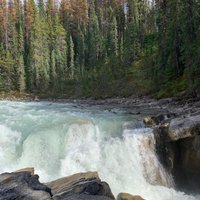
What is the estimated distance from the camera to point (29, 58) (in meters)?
82.5

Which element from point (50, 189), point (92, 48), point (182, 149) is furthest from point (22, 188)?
point (92, 48)

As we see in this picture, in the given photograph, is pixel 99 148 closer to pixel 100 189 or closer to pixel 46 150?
pixel 46 150

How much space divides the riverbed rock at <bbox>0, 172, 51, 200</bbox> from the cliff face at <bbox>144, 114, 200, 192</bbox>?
9.47m

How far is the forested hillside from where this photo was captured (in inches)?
1868

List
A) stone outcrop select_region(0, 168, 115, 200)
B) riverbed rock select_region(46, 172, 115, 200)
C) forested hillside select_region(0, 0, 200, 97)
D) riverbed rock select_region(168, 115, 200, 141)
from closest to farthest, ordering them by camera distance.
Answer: stone outcrop select_region(0, 168, 115, 200), riverbed rock select_region(46, 172, 115, 200), riverbed rock select_region(168, 115, 200, 141), forested hillside select_region(0, 0, 200, 97)

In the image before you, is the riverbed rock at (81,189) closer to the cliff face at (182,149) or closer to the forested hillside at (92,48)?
the cliff face at (182,149)

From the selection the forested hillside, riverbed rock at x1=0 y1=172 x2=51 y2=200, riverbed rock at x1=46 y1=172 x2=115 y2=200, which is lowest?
riverbed rock at x1=46 y1=172 x2=115 y2=200

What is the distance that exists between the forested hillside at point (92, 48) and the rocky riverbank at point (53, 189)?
27.8 metres

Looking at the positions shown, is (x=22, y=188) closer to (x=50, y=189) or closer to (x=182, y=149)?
(x=50, y=189)

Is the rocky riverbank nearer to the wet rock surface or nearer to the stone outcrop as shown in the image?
the stone outcrop

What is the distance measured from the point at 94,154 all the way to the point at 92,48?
211 feet

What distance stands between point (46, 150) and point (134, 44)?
53.4 metres

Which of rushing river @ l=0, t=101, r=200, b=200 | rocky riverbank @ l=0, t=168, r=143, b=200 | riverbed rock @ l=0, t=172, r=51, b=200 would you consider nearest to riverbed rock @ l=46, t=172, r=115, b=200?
rocky riverbank @ l=0, t=168, r=143, b=200

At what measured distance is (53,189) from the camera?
51.6ft
